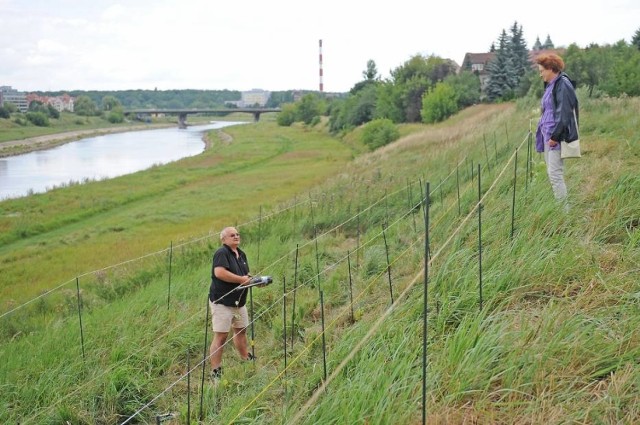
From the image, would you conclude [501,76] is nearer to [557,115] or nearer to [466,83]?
[466,83]

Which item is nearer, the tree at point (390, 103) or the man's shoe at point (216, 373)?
the man's shoe at point (216, 373)

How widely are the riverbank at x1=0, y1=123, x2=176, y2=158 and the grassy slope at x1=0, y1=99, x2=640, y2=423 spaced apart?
2331 inches

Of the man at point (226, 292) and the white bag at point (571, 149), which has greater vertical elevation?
the white bag at point (571, 149)

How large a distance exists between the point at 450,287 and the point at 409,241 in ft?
10.6

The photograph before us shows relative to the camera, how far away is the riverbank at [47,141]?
6400 cm

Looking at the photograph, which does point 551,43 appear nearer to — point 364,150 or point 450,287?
point 364,150

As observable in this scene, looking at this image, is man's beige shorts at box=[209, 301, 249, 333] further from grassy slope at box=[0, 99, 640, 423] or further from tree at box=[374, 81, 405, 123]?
tree at box=[374, 81, 405, 123]

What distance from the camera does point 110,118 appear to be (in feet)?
408

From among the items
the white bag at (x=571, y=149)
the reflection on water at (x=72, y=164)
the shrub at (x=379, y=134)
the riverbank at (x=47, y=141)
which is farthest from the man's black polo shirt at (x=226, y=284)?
the riverbank at (x=47, y=141)

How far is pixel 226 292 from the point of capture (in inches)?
235

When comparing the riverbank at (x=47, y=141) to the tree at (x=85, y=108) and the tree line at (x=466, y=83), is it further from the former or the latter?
the tree line at (x=466, y=83)

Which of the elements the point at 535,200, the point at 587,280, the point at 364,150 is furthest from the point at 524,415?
the point at 364,150

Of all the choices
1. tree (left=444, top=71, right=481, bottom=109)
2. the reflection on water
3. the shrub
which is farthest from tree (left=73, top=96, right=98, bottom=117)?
the shrub

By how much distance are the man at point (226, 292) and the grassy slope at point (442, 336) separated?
0.26m
